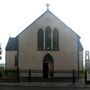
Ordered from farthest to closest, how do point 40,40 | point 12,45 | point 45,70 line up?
1. point 12,45
2. point 45,70
3. point 40,40

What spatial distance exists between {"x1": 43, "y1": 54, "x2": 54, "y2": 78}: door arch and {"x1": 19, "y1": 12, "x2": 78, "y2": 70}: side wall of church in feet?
1.88

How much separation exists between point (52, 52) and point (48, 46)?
96cm

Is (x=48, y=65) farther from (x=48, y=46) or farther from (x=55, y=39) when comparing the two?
(x=55, y=39)

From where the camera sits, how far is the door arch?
45906 mm

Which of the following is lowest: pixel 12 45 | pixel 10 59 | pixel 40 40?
pixel 10 59

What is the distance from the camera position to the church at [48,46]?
149 ft

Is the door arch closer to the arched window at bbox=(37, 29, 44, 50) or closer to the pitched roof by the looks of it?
the arched window at bbox=(37, 29, 44, 50)

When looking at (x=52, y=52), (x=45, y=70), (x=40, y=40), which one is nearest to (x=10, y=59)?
(x=45, y=70)

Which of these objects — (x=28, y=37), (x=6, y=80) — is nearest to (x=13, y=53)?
(x=28, y=37)

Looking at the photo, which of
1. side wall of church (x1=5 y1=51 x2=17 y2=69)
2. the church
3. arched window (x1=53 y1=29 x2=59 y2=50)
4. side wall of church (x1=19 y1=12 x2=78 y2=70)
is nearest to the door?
the church

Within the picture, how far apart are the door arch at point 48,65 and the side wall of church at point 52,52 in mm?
573

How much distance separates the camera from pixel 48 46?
4600cm

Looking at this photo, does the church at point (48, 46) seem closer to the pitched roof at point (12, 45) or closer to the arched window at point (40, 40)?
the arched window at point (40, 40)

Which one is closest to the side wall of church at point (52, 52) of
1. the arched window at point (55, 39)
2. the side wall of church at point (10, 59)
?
the arched window at point (55, 39)
